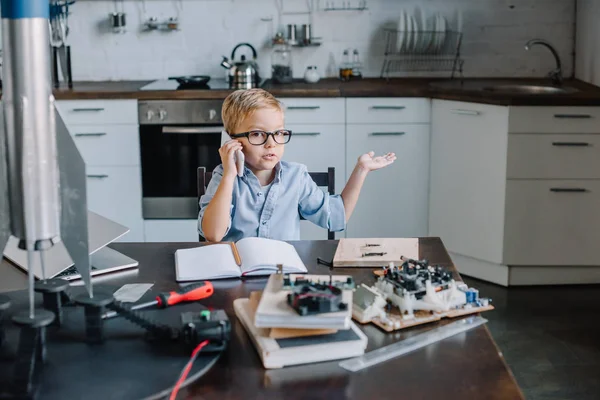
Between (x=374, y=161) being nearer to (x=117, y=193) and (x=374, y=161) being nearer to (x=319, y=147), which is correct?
(x=319, y=147)

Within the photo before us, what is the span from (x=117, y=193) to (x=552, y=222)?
217 cm

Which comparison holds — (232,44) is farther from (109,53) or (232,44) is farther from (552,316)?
(552,316)

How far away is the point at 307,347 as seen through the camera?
4.60ft

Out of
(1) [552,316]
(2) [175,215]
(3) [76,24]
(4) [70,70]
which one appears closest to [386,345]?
(1) [552,316]

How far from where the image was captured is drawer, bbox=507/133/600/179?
3.96 m

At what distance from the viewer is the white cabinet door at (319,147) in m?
4.32

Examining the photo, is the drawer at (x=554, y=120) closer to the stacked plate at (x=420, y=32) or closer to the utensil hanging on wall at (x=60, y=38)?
the stacked plate at (x=420, y=32)

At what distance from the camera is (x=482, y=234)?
4.20m

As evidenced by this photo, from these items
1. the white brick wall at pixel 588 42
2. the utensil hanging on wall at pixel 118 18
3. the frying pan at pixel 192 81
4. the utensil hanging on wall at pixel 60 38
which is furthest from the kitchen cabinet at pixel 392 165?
the utensil hanging on wall at pixel 60 38

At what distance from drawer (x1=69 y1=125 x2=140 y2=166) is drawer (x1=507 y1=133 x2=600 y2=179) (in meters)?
1.85

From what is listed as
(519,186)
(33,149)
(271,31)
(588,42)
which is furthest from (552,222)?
(33,149)

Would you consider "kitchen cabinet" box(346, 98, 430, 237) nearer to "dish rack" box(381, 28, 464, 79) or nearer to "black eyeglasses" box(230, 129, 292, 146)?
"dish rack" box(381, 28, 464, 79)

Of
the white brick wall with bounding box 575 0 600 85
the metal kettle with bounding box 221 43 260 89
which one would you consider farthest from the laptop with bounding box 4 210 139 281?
the white brick wall with bounding box 575 0 600 85

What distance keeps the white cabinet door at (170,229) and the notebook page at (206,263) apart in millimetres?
2390
